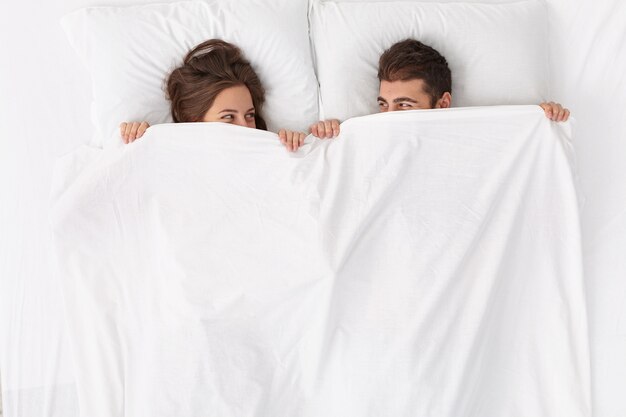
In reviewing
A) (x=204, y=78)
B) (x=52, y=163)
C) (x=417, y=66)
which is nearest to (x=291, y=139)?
(x=204, y=78)

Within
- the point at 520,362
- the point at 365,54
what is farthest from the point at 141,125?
the point at 520,362

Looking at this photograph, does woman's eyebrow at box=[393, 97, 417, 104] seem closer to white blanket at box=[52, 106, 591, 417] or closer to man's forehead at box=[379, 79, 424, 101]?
man's forehead at box=[379, 79, 424, 101]

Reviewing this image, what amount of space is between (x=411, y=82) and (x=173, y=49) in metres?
0.62

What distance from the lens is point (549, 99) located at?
193 cm

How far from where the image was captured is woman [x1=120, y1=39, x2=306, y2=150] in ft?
5.66

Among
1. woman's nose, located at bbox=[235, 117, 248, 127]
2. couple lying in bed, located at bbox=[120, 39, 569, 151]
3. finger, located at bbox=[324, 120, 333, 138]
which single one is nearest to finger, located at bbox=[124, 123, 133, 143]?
couple lying in bed, located at bbox=[120, 39, 569, 151]

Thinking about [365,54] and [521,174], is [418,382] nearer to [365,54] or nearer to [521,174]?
[521,174]

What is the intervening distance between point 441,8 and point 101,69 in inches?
36.3

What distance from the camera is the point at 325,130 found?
68.2 inches

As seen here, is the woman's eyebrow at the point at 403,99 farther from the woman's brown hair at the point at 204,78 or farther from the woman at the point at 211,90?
the woman's brown hair at the point at 204,78

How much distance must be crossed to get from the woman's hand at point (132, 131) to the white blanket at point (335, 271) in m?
0.05

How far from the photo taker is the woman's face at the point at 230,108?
1729 mm

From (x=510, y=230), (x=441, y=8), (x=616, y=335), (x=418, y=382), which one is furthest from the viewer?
(x=441, y=8)

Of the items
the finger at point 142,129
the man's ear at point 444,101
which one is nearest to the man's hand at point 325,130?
the man's ear at point 444,101
